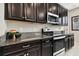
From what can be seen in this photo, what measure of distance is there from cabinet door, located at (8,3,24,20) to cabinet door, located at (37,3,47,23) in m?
0.66

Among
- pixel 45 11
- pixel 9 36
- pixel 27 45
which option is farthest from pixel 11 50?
pixel 45 11

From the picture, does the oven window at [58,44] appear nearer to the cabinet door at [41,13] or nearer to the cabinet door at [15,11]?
the cabinet door at [41,13]

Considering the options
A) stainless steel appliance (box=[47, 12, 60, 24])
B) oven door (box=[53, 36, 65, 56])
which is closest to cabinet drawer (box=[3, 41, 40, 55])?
oven door (box=[53, 36, 65, 56])

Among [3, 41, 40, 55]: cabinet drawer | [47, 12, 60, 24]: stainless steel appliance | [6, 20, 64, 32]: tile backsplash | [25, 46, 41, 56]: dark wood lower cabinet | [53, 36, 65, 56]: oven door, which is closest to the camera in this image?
[3, 41, 40, 55]: cabinet drawer

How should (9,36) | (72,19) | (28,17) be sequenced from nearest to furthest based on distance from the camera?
(9,36)
(72,19)
(28,17)

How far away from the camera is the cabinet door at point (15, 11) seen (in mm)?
1820

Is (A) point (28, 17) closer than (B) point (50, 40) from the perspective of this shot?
Yes

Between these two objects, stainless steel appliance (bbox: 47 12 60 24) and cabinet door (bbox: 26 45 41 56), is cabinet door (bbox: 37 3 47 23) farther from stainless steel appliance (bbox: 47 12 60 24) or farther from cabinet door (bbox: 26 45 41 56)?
cabinet door (bbox: 26 45 41 56)

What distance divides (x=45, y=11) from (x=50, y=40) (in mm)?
853

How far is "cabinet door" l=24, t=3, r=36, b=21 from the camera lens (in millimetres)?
2218

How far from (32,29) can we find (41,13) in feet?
1.53

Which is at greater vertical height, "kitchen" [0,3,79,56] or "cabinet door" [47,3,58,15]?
"cabinet door" [47,3,58,15]

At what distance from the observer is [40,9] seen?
9.00ft

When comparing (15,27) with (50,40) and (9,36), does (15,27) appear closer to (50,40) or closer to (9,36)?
(9,36)
